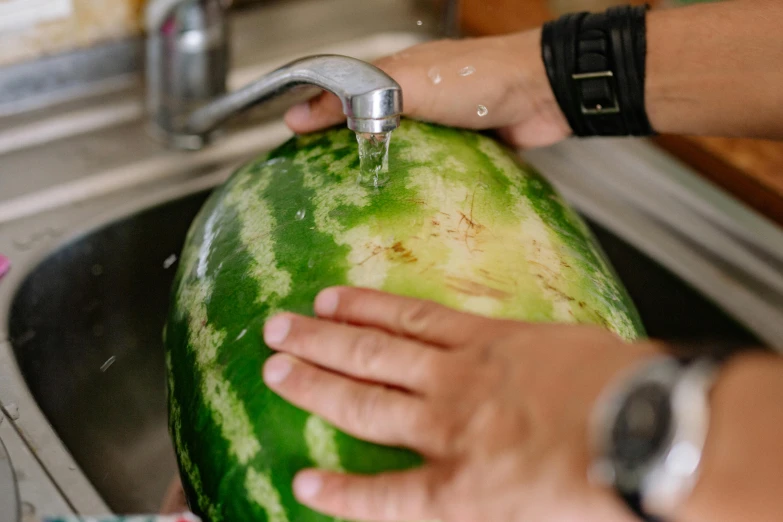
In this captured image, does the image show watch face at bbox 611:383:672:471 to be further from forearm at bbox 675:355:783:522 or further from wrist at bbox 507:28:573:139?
wrist at bbox 507:28:573:139

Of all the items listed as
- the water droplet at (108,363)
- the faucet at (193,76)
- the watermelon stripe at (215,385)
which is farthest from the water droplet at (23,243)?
the watermelon stripe at (215,385)

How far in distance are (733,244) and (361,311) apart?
2.71ft

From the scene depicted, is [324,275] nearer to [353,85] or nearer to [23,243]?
[353,85]

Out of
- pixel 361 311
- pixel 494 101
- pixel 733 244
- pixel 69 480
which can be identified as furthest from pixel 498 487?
pixel 733 244

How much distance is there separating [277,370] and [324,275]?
12 cm

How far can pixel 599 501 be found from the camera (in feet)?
1.78

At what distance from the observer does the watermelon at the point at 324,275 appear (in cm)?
71

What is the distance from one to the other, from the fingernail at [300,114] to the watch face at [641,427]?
64 centimetres

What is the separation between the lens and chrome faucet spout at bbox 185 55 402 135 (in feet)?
2.63

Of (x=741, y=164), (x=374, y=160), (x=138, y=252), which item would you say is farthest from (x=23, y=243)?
(x=741, y=164)

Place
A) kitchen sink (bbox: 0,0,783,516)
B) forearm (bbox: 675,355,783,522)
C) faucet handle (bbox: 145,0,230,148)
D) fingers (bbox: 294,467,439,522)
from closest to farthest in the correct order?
forearm (bbox: 675,355,783,522)
fingers (bbox: 294,467,439,522)
kitchen sink (bbox: 0,0,783,516)
faucet handle (bbox: 145,0,230,148)

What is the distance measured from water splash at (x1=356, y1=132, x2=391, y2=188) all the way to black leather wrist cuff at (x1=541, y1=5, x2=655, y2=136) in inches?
13.6

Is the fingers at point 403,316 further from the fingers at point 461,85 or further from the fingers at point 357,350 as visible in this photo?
the fingers at point 461,85

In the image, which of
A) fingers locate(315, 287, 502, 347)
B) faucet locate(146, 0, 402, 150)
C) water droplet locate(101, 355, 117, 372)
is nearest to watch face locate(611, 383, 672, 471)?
fingers locate(315, 287, 502, 347)
